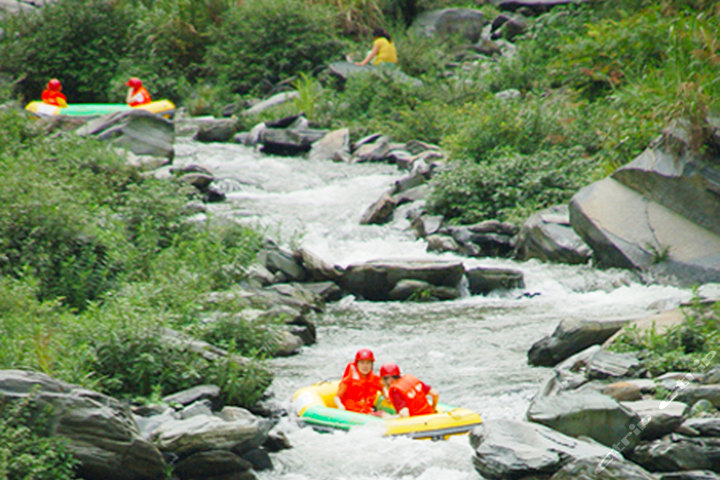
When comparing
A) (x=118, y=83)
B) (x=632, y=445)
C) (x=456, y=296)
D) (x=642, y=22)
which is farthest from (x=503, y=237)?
(x=118, y=83)

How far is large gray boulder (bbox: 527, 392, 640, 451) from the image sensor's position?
5.84 meters

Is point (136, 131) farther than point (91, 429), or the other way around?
point (136, 131)

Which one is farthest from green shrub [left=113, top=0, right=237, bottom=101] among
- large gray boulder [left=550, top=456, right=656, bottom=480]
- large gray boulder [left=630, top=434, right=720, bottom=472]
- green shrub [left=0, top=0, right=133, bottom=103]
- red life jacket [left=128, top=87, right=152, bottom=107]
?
large gray boulder [left=550, top=456, right=656, bottom=480]

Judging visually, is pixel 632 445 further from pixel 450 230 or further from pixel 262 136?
pixel 262 136

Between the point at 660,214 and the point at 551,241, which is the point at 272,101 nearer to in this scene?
the point at 551,241

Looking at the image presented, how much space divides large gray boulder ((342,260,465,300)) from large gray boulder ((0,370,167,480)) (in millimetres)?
5792

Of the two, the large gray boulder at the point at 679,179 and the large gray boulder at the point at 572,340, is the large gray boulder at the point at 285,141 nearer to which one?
the large gray boulder at the point at 679,179

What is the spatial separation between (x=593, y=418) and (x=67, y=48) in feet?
64.9

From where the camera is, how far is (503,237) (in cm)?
1247

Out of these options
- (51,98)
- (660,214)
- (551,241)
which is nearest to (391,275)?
(551,241)

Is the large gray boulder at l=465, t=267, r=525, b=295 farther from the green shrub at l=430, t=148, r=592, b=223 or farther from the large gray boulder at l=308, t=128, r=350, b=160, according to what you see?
the large gray boulder at l=308, t=128, r=350, b=160

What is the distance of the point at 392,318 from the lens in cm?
1006

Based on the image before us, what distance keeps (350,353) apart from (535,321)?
2.17 metres

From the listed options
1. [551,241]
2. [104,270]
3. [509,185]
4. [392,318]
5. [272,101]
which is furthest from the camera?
[272,101]
